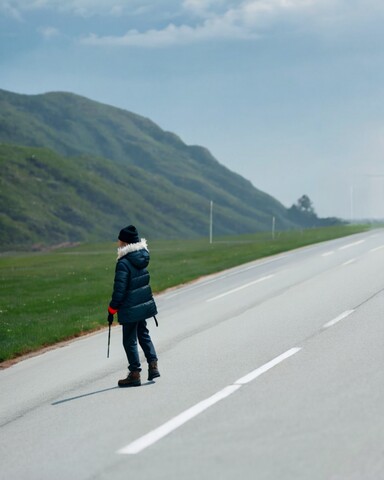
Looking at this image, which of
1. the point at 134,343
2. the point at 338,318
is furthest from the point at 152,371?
the point at 338,318

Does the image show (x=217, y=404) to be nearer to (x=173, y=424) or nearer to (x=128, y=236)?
(x=173, y=424)

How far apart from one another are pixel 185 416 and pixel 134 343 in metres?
2.51

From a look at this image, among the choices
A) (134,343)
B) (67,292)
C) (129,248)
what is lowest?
(67,292)

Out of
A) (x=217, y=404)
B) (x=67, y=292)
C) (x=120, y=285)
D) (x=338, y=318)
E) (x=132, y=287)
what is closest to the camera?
(x=217, y=404)

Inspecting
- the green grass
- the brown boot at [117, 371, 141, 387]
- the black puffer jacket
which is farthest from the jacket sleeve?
the green grass

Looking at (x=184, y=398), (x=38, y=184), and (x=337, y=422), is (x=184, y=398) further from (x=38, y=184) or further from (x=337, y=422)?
(x=38, y=184)

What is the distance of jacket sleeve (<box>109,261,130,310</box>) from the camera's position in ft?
37.5

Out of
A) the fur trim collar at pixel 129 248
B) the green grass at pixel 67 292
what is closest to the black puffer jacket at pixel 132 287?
the fur trim collar at pixel 129 248

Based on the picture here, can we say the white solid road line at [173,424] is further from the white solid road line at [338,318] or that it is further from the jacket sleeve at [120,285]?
the white solid road line at [338,318]

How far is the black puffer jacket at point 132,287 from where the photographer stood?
11.5 meters

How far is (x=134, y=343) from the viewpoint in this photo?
11.6m

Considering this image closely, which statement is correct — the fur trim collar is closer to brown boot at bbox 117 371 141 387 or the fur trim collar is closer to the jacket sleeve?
the jacket sleeve

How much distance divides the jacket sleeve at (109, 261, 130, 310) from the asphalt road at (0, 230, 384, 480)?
3.53 feet

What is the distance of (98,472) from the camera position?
7.39 metres
